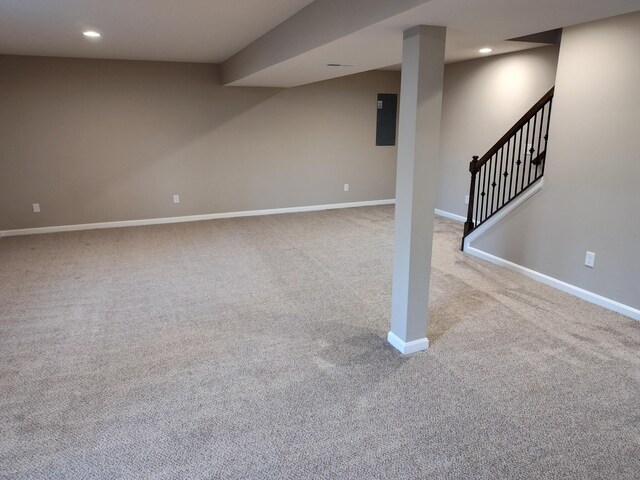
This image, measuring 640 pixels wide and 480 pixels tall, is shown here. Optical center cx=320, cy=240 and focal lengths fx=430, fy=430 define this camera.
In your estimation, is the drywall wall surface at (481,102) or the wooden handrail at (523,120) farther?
the drywall wall surface at (481,102)

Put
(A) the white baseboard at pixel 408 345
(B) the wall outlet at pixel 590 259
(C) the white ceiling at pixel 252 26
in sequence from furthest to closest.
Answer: (B) the wall outlet at pixel 590 259 → (A) the white baseboard at pixel 408 345 → (C) the white ceiling at pixel 252 26

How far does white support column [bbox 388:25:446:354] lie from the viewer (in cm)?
249

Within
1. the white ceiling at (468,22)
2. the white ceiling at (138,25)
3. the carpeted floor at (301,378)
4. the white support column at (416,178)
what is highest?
the white ceiling at (138,25)

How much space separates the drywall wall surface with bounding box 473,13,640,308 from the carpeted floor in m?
0.36

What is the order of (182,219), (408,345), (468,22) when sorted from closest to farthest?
(468,22) → (408,345) → (182,219)

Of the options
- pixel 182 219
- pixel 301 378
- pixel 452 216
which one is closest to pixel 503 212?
pixel 452 216

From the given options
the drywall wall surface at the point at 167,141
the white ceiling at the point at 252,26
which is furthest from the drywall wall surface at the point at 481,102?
the drywall wall surface at the point at 167,141

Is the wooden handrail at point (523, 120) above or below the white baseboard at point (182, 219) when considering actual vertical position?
above

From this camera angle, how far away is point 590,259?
3662 millimetres

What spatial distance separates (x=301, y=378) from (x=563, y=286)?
8.83 feet

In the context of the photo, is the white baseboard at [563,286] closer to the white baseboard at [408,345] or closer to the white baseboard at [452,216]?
the white baseboard at [452,216]

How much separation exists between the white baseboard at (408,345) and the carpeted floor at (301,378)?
2.3 inches

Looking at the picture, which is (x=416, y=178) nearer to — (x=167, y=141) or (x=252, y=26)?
(x=252, y=26)

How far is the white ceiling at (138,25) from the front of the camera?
2988 millimetres
